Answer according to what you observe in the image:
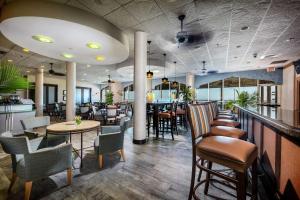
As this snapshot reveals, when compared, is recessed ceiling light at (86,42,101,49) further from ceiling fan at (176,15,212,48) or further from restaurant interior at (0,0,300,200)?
ceiling fan at (176,15,212,48)

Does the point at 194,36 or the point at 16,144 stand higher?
the point at 194,36

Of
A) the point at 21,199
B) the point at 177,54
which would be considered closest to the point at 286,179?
the point at 21,199

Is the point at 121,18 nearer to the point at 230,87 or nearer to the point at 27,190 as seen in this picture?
the point at 27,190

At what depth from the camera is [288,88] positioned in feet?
25.0

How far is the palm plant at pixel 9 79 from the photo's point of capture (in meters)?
1.84

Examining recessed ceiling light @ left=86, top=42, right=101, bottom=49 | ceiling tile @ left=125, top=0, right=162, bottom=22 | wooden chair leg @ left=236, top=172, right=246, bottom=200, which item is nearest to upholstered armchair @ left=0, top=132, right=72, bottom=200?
wooden chair leg @ left=236, top=172, right=246, bottom=200

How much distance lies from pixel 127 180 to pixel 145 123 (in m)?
1.88

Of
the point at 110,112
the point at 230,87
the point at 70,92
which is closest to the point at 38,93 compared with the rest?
the point at 70,92

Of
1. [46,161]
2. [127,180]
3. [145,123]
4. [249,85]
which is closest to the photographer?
[46,161]

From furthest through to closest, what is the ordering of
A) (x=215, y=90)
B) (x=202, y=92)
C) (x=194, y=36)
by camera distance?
(x=202, y=92), (x=215, y=90), (x=194, y=36)

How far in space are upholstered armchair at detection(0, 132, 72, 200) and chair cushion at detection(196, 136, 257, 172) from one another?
169 centimetres

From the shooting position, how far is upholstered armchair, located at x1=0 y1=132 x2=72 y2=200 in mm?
1577

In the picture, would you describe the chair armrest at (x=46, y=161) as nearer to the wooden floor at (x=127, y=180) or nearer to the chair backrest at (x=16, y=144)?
the chair backrest at (x=16, y=144)

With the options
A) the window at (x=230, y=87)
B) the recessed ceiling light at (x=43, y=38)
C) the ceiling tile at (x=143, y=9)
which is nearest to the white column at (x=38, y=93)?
the recessed ceiling light at (x=43, y=38)
